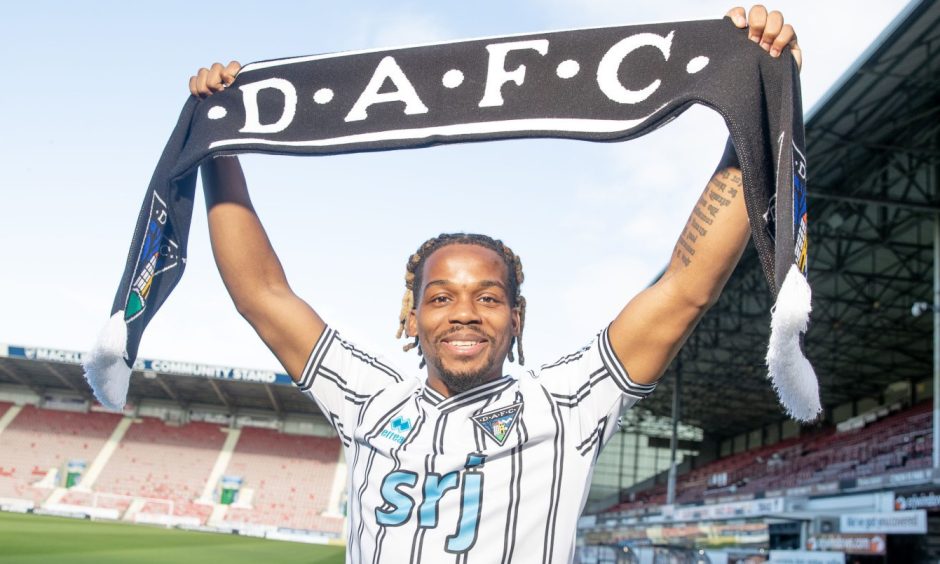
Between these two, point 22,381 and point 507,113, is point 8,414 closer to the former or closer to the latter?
point 22,381

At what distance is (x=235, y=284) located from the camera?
239 cm

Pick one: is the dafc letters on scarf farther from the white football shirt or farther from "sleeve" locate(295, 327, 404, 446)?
Answer: "sleeve" locate(295, 327, 404, 446)

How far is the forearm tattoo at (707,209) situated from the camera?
2.09 metres

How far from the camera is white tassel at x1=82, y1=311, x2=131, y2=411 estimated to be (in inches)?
95.3

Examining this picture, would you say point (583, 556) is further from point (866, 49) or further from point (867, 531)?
point (866, 49)

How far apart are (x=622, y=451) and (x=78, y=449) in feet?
90.5

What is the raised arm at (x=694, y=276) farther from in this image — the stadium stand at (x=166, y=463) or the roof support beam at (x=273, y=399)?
the roof support beam at (x=273, y=399)

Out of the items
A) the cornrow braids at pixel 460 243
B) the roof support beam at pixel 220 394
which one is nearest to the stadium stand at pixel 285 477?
the roof support beam at pixel 220 394

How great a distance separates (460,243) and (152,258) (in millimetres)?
939

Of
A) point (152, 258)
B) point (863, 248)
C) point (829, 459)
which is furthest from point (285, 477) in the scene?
point (152, 258)

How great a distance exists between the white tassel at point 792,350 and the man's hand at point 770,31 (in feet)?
1.87

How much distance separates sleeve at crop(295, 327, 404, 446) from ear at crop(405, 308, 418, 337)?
4.7 inches

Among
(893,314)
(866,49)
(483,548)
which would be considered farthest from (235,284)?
(893,314)

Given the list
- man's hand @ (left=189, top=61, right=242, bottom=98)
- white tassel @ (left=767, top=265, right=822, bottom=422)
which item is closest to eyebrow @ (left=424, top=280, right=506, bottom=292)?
white tassel @ (left=767, top=265, right=822, bottom=422)
